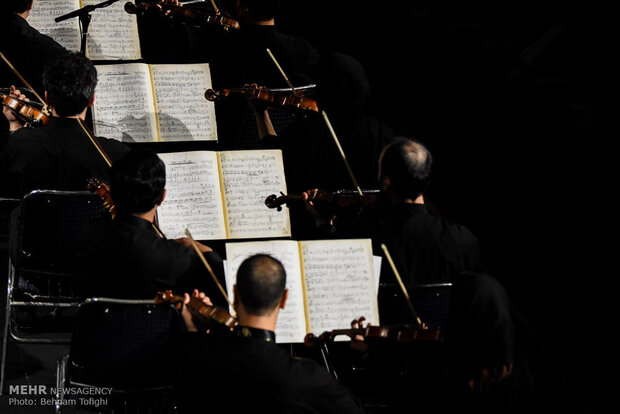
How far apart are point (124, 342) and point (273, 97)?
185 cm

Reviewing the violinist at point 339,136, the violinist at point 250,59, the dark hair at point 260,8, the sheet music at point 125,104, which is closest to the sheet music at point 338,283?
the violinist at point 339,136

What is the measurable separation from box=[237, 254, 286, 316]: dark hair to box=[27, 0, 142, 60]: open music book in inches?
103

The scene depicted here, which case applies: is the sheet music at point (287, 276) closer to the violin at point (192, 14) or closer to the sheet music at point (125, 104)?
the sheet music at point (125, 104)

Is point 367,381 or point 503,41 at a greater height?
point 503,41

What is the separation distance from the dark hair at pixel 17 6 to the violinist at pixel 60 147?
103 centimetres

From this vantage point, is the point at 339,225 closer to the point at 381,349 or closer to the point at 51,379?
the point at 381,349

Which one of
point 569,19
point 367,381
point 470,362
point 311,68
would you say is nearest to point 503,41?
point 569,19

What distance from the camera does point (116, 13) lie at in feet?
15.8

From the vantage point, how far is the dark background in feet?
14.2

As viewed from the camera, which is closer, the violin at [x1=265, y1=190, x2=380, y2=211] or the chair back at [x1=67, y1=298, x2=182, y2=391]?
the chair back at [x1=67, y1=298, x2=182, y2=391]

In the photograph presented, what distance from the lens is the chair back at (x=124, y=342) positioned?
283 cm

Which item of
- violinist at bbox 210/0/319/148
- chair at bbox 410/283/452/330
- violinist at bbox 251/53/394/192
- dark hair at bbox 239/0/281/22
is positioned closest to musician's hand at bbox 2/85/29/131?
violinist at bbox 210/0/319/148

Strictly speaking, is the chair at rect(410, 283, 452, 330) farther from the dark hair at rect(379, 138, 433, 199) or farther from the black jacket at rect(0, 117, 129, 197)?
the black jacket at rect(0, 117, 129, 197)

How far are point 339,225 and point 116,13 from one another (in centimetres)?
216
